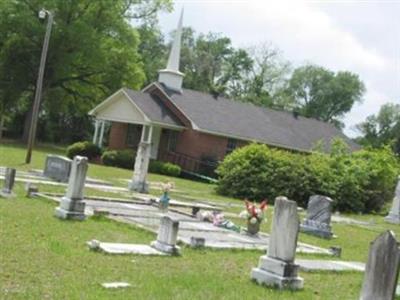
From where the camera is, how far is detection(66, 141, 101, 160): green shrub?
130 ft

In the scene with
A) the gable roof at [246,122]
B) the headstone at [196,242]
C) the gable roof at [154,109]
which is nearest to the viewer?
the headstone at [196,242]

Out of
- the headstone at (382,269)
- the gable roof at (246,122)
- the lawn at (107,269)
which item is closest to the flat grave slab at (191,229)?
the lawn at (107,269)

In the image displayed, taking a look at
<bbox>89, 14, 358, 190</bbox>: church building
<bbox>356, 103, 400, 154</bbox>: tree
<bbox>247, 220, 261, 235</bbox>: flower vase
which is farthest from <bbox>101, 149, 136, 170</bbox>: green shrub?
<bbox>356, 103, 400, 154</bbox>: tree

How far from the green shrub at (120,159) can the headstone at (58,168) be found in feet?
50.9

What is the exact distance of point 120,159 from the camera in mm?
37688

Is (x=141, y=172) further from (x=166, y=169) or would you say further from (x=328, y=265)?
(x=166, y=169)

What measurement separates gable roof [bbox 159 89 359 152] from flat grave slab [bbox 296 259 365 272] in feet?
87.3

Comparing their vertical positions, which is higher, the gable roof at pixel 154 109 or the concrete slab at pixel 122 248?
the gable roof at pixel 154 109

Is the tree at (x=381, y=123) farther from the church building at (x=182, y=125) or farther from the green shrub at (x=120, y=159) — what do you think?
the green shrub at (x=120, y=159)

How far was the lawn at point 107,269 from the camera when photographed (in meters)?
7.45

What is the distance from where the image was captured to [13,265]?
8.08 m

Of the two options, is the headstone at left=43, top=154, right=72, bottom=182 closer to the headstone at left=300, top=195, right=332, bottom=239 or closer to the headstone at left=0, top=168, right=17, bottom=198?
the headstone at left=0, top=168, right=17, bottom=198

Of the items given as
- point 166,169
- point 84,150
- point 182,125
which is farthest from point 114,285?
point 84,150

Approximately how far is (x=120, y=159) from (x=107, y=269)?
1151 inches
